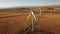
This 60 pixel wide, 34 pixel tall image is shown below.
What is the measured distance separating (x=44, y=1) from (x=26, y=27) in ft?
2.47

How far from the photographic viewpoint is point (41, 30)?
162cm

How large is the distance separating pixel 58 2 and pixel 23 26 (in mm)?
858

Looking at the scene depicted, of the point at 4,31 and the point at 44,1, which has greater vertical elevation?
the point at 44,1

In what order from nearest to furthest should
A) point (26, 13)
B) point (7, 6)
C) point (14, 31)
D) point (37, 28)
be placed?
point (7, 6), point (14, 31), point (37, 28), point (26, 13)

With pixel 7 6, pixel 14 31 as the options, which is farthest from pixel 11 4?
pixel 14 31

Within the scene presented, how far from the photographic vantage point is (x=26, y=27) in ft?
5.59

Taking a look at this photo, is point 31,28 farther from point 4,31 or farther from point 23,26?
point 4,31

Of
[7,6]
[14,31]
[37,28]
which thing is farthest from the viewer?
[37,28]

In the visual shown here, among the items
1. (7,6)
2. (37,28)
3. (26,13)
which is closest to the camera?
(7,6)

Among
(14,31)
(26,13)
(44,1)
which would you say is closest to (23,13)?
(26,13)

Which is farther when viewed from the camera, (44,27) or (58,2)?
(44,27)

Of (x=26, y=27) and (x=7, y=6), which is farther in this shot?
(x=26, y=27)

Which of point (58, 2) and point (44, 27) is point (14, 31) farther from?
point (58, 2)

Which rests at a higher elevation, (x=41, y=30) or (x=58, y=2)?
(x=58, y=2)
